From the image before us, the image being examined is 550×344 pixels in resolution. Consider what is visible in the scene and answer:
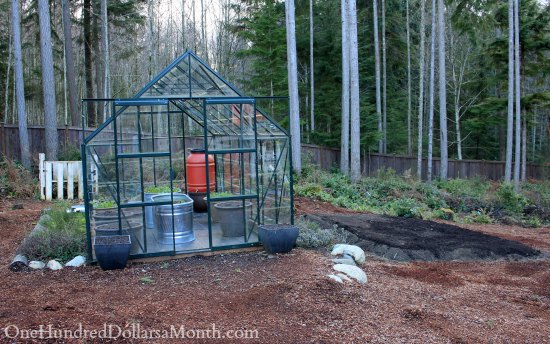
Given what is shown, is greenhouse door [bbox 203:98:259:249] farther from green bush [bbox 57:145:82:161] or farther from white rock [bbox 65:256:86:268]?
green bush [bbox 57:145:82:161]

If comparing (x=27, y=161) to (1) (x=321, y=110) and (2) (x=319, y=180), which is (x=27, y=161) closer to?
(2) (x=319, y=180)

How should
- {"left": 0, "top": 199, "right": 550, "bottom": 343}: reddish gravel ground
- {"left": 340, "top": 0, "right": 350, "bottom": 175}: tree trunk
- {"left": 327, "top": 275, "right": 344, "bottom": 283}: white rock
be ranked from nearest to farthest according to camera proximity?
{"left": 0, "top": 199, "right": 550, "bottom": 343}: reddish gravel ground < {"left": 327, "top": 275, "right": 344, "bottom": 283}: white rock < {"left": 340, "top": 0, "right": 350, "bottom": 175}: tree trunk

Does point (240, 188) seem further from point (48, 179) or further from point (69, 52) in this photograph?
point (69, 52)

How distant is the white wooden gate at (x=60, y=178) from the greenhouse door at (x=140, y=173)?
745 centimetres

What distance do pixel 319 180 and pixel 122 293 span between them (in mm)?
13430

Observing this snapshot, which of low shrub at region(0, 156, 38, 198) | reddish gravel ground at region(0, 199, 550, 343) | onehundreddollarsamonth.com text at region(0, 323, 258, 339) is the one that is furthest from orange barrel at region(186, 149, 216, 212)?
low shrub at region(0, 156, 38, 198)

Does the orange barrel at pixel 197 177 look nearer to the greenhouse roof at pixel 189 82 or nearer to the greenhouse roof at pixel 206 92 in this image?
the greenhouse roof at pixel 206 92

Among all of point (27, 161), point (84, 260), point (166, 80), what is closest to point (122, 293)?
point (84, 260)

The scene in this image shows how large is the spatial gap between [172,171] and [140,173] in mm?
617

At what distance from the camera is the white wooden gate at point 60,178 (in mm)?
14461

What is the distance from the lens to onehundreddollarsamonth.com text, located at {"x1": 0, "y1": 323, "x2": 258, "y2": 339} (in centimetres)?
448

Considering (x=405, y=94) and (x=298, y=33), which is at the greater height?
(x=298, y=33)

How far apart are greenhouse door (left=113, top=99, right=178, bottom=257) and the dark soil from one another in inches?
150

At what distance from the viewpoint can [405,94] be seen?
3222 centimetres
